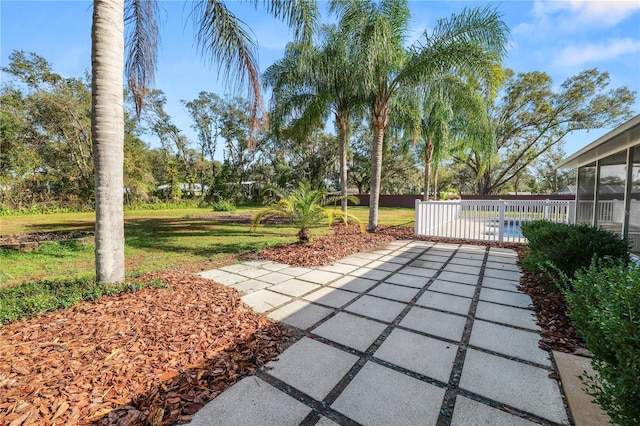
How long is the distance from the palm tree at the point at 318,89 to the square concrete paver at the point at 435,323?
5388 millimetres

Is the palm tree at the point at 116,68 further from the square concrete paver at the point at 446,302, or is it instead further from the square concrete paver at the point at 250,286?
the square concrete paver at the point at 446,302

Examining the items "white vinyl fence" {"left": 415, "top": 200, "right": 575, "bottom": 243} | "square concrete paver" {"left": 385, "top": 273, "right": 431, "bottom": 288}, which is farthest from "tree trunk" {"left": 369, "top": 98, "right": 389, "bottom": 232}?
"square concrete paver" {"left": 385, "top": 273, "right": 431, "bottom": 288}

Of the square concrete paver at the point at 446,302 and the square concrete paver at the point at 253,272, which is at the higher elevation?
the square concrete paver at the point at 446,302

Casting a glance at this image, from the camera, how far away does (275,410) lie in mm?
1552

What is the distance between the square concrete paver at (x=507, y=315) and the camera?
2.64 metres

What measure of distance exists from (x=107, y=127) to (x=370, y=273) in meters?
3.88

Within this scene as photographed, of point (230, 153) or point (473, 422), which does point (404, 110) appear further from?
point (230, 153)

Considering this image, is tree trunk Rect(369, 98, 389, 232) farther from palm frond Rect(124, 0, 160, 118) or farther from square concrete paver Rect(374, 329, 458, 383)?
square concrete paver Rect(374, 329, 458, 383)

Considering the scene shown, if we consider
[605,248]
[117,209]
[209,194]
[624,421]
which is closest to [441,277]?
[605,248]

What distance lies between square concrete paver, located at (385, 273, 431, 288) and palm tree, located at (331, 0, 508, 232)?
4771 mm

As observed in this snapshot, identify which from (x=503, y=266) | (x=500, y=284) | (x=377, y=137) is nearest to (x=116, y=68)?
(x=500, y=284)

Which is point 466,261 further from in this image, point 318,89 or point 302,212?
point 318,89

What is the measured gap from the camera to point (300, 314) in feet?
9.23

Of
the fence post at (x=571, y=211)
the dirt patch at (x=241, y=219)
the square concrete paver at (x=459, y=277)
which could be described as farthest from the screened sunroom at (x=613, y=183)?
the dirt patch at (x=241, y=219)
